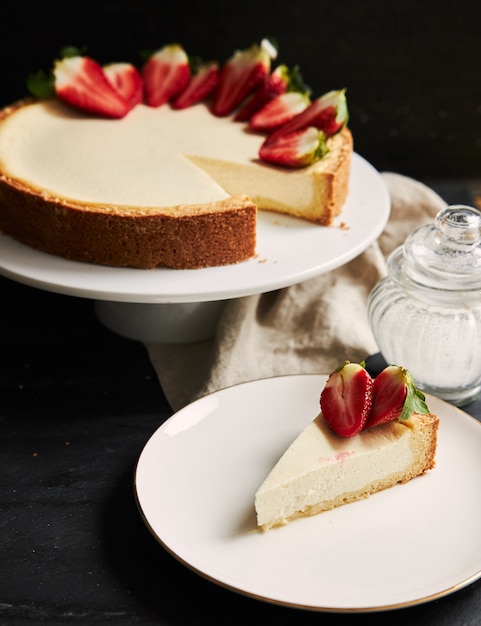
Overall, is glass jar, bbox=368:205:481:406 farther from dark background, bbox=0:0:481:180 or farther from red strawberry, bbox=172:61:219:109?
dark background, bbox=0:0:481:180

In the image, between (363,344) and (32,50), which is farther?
(32,50)

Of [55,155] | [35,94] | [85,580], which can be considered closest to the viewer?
[85,580]

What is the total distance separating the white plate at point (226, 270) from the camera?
1.85 m

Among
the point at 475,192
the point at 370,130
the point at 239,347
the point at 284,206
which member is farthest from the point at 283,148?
the point at 475,192

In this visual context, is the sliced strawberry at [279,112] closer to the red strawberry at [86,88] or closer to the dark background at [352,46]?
the red strawberry at [86,88]

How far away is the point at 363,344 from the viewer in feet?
6.73

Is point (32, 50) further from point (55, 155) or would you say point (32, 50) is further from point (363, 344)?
point (363, 344)

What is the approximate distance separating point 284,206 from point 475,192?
49.2 inches

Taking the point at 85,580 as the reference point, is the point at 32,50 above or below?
above

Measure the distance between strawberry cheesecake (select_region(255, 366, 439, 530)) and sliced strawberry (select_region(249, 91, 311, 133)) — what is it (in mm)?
940

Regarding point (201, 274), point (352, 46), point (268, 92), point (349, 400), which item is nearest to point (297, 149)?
point (268, 92)

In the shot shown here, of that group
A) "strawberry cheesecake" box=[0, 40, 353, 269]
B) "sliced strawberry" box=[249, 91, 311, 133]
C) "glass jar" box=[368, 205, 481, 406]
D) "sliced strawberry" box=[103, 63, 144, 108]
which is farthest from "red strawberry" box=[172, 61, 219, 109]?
"glass jar" box=[368, 205, 481, 406]

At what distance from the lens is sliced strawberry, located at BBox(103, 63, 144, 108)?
96.7 inches

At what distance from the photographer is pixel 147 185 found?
2035 mm
